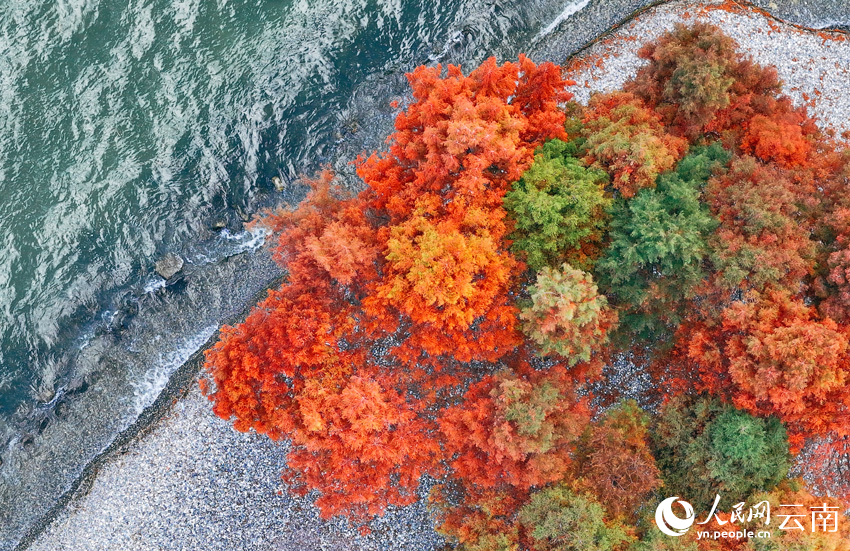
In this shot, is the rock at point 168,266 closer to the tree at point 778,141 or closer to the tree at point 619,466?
the tree at point 619,466

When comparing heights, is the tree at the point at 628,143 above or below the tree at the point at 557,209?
above

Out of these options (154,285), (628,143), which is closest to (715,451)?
(628,143)

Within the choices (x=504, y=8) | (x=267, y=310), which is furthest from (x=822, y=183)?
(x=267, y=310)

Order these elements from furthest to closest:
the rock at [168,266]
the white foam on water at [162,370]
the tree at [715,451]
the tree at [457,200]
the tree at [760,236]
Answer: the rock at [168,266] → the white foam on water at [162,370] → the tree at [715,451] → the tree at [457,200] → the tree at [760,236]

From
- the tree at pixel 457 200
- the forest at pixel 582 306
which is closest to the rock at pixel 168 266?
the forest at pixel 582 306

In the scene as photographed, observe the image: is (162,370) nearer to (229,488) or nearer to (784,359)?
(229,488)

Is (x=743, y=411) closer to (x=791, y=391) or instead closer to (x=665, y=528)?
(x=791, y=391)
